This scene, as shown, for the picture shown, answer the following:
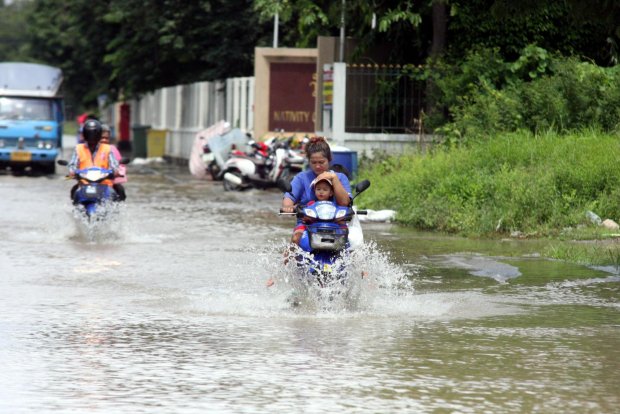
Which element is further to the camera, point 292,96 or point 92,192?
point 292,96

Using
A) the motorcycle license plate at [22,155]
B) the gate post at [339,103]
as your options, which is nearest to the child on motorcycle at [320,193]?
the gate post at [339,103]

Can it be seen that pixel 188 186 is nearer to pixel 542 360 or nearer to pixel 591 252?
pixel 591 252

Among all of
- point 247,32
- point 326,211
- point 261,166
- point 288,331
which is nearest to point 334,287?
point 326,211

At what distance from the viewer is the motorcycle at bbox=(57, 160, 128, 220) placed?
1772 centimetres

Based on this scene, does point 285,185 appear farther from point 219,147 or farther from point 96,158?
point 219,147

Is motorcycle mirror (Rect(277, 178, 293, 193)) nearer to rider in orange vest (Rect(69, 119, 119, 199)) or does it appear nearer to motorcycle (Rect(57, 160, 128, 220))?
motorcycle (Rect(57, 160, 128, 220))

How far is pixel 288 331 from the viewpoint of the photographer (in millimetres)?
10086

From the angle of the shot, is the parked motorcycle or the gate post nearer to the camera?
the gate post

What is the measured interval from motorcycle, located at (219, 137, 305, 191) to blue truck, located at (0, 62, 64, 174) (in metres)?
7.39

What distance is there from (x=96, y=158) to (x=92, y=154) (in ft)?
0.25

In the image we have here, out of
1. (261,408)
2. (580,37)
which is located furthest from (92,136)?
(580,37)

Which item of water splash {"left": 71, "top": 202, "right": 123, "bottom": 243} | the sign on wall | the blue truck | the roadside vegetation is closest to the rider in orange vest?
water splash {"left": 71, "top": 202, "right": 123, "bottom": 243}

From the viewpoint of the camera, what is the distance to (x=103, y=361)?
8742 mm

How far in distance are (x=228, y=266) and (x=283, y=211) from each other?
3502 mm
